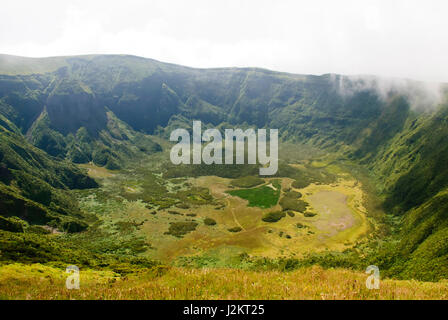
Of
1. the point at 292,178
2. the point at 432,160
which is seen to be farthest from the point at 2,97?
the point at 432,160

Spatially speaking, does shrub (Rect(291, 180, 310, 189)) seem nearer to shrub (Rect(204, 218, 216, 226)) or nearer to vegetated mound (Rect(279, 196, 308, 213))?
vegetated mound (Rect(279, 196, 308, 213))

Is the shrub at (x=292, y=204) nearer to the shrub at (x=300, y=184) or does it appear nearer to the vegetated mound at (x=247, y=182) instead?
the shrub at (x=300, y=184)

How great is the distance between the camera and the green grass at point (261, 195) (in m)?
114

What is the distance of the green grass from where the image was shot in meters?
114

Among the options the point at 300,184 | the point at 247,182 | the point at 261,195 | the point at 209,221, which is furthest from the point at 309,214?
the point at 247,182

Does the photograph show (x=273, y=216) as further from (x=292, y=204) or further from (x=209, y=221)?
(x=209, y=221)

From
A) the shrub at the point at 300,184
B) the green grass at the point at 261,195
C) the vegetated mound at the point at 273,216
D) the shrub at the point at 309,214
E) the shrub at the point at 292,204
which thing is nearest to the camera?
the vegetated mound at the point at 273,216

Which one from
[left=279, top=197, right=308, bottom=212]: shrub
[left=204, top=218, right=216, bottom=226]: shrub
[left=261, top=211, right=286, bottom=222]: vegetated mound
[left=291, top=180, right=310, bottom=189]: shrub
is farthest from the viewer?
[left=291, top=180, right=310, bottom=189]: shrub

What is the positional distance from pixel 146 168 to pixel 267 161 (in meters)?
96.1

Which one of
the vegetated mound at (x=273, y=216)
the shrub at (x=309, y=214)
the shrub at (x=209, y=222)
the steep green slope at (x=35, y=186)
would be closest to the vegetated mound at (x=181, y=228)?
the shrub at (x=209, y=222)

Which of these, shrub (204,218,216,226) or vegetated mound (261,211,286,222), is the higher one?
vegetated mound (261,211,286,222)

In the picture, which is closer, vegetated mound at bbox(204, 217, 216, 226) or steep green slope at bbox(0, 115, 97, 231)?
steep green slope at bbox(0, 115, 97, 231)

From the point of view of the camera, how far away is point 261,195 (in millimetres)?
125875

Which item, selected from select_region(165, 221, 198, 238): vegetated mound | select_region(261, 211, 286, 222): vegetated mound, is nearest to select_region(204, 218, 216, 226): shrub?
select_region(165, 221, 198, 238): vegetated mound
